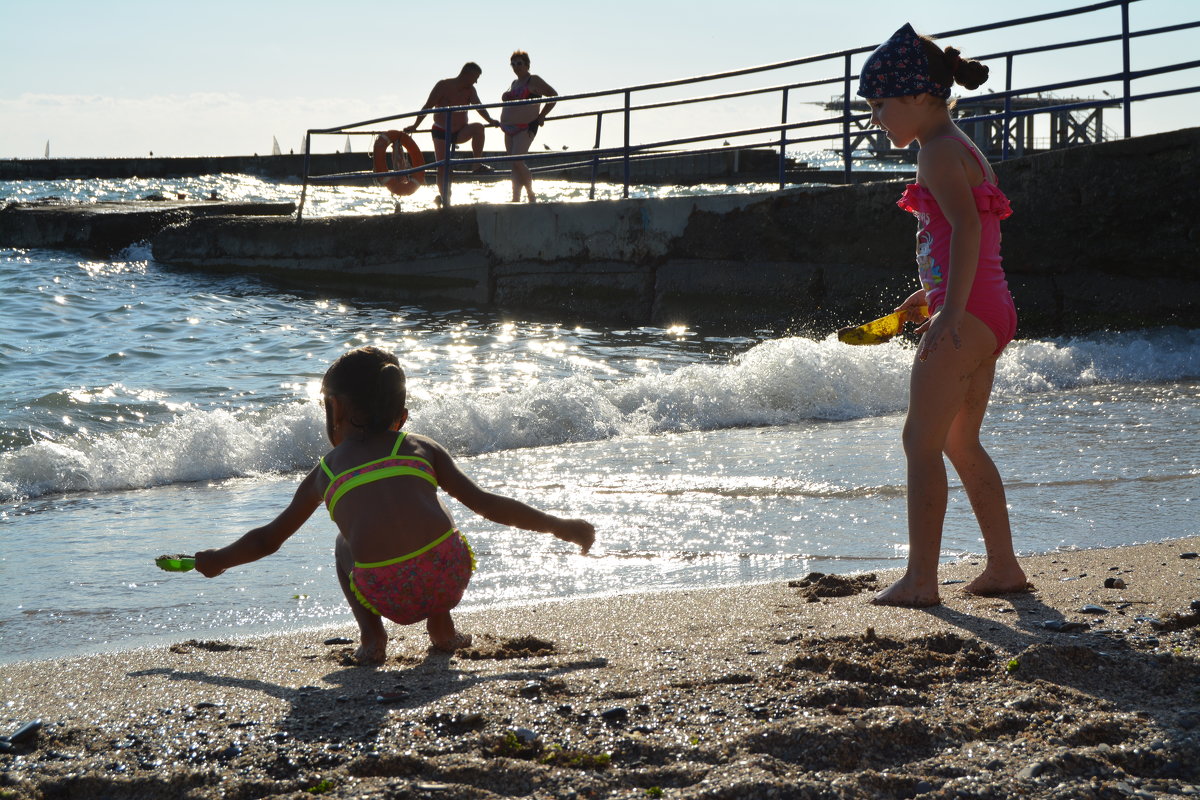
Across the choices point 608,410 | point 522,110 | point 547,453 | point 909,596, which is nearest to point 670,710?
point 909,596

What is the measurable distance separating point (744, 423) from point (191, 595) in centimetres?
428

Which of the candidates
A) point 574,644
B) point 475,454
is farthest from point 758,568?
point 475,454

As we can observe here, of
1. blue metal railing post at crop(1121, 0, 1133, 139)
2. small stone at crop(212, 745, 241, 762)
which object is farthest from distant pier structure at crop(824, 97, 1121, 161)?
small stone at crop(212, 745, 241, 762)

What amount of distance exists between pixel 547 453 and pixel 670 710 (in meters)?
4.29

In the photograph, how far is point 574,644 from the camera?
114 inches

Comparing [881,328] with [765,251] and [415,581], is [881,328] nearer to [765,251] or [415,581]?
[415,581]

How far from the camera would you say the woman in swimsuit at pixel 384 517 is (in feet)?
9.23

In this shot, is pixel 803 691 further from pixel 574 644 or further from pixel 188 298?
pixel 188 298

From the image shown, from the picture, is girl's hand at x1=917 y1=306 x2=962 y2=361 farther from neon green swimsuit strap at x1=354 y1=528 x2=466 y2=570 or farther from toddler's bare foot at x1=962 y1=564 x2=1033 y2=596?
neon green swimsuit strap at x1=354 y1=528 x2=466 y2=570

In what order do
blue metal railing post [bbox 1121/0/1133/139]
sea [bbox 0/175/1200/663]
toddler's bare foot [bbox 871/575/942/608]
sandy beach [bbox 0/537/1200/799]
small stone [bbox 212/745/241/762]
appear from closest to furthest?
sandy beach [bbox 0/537/1200/799], small stone [bbox 212/745/241/762], toddler's bare foot [bbox 871/575/942/608], sea [bbox 0/175/1200/663], blue metal railing post [bbox 1121/0/1133/139]

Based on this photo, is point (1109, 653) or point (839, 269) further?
point (839, 269)

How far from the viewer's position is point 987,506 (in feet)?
10.6

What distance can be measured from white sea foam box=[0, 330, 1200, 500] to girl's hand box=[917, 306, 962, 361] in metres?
4.21

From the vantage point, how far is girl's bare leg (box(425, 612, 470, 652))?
115 inches
